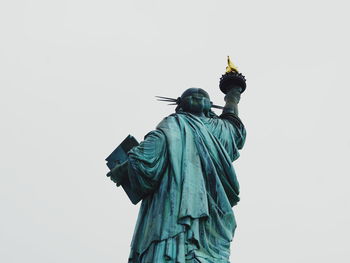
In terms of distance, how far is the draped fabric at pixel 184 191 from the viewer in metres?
11.4

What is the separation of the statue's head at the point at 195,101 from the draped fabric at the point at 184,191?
1.01 feet

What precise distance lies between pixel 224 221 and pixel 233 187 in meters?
0.95

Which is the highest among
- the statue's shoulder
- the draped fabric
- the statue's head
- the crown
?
the crown

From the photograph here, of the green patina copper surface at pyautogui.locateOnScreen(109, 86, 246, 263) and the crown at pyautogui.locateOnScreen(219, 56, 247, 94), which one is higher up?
the crown at pyautogui.locateOnScreen(219, 56, 247, 94)

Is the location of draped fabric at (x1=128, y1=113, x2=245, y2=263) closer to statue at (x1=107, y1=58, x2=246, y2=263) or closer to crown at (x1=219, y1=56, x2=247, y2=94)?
statue at (x1=107, y1=58, x2=246, y2=263)

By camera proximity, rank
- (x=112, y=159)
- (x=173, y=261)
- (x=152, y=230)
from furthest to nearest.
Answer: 1. (x=112, y=159)
2. (x=152, y=230)
3. (x=173, y=261)

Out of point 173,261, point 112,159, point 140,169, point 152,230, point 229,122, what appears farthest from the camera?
point 229,122

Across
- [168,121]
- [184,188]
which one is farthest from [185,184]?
[168,121]

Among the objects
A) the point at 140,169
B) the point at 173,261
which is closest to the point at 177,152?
the point at 140,169

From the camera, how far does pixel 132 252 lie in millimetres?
11875

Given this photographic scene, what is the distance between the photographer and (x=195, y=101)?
46.4ft

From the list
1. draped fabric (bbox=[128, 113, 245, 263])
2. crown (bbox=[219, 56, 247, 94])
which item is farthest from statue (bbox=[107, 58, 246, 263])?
crown (bbox=[219, 56, 247, 94])

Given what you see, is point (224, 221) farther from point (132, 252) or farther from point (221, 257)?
point (132, 252)

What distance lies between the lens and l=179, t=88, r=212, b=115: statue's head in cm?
1412
